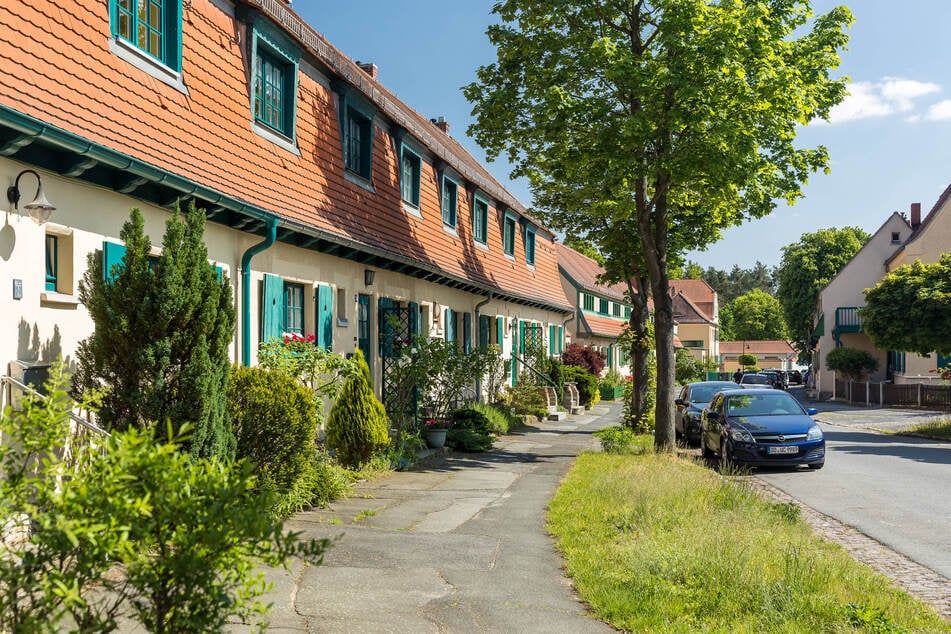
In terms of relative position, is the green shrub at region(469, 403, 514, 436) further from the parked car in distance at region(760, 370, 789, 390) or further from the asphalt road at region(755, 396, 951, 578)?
the parked car in distance at region(760, 370, 789, 390)

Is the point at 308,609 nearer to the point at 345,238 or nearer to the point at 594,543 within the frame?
the point at 594,543

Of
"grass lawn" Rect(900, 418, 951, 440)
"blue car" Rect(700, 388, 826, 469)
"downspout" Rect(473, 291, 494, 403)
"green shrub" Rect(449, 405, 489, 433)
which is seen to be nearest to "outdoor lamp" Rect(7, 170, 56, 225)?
"green shrub" Rect(449, 405, 489, 433)

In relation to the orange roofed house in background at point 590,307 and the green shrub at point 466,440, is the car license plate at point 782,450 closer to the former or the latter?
the green shrub at point 466,440

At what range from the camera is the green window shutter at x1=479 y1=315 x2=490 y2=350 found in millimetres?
→ 22905

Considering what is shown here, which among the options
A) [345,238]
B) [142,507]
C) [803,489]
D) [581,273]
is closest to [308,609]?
[142,507]

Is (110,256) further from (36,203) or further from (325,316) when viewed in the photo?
(325,316)

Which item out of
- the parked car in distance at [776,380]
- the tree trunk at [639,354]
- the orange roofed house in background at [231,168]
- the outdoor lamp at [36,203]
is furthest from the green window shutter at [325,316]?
the parked car in distance at [776,380]

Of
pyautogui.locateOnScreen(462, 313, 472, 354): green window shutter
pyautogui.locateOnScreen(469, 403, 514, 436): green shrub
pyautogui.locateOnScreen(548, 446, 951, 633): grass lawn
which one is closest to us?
pyautogui.locateOnScreen(548, 446, 951, 633): grass lawn

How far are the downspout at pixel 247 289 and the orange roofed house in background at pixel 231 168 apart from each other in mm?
21

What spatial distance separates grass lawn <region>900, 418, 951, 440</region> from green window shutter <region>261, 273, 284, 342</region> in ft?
62.5

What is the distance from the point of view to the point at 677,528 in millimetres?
8055

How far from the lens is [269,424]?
8.55m

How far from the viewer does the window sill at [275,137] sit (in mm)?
11286

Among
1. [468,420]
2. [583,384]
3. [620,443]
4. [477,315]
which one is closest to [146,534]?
[620,443]
